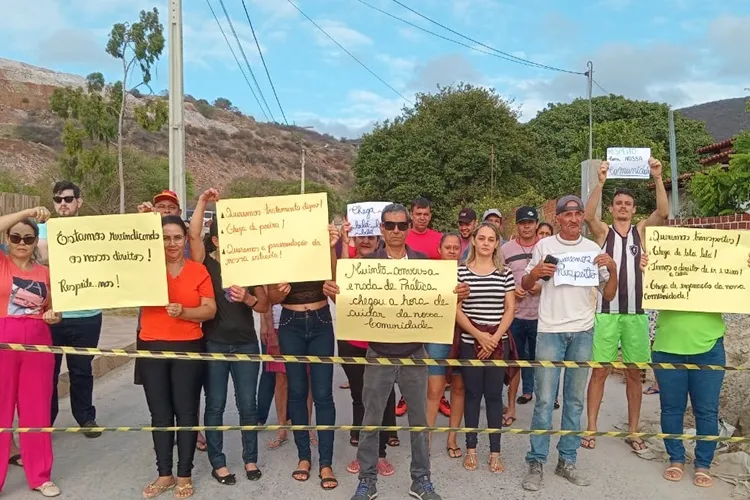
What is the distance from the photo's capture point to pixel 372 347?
4266 millimetres

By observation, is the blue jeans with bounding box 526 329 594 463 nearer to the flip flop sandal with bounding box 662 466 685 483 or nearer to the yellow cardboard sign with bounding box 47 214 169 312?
the flip flop sandal with bounding box 662 466 685 483

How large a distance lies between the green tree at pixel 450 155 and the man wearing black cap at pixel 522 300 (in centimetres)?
2291

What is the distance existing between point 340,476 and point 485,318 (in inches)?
62.8

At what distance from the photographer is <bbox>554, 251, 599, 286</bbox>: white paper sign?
4.53 m

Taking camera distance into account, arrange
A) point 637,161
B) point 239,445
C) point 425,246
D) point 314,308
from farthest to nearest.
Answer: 1. point 637,161
2. point 425,246
3. point 239,445
4. point 314,308

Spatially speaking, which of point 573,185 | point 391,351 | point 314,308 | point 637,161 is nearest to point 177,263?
point 314,308

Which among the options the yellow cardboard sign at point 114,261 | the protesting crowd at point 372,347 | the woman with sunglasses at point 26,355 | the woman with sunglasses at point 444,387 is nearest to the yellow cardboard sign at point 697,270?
the protesting crowd at point 372,347

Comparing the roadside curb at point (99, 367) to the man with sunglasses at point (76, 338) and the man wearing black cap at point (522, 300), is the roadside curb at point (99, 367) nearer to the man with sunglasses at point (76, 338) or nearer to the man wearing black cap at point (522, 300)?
the man with sunglasses at point (76, 338)

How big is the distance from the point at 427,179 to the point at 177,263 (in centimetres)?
2647

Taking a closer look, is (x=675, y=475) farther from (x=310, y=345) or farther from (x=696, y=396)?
(x=310, y=345)

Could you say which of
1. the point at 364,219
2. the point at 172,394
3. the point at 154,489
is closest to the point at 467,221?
the point at 364,219

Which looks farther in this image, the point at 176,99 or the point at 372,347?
the point at 176,99

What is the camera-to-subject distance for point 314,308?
14.7ft

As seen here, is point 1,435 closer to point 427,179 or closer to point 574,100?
point 427,179
